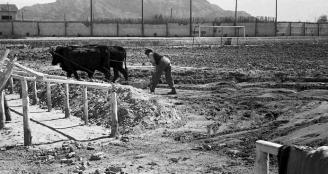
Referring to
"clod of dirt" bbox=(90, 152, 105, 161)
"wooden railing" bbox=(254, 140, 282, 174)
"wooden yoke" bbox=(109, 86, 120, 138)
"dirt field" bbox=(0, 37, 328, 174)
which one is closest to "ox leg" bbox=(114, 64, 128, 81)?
"dirt field" bbox=(0, 37, 328, 174)

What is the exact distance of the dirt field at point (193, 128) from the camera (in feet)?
26.3

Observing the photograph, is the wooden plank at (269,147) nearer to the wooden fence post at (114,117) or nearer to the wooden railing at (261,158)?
the wooden railing at (261,158)

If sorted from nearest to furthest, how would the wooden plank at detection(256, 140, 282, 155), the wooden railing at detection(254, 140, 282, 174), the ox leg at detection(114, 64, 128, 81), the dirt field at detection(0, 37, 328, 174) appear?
1. the wooden plank at detection(256, 140, 282, 155)
2. the wooden railing at detection(254, 140, 282, 174)
3. the dirt field at detection(0, 37, 328, 174)
4. the ox leg at detection(114, 64, 128, 81)

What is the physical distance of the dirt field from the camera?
802cm

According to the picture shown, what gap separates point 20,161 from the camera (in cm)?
838

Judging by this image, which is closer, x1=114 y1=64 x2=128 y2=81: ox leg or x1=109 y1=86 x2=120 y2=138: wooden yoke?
x1=109 y1=86 x2=120 y2=138: wooden yoke

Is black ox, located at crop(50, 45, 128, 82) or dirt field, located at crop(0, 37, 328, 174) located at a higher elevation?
black ox, located at crop(50, 45, 128, 82)

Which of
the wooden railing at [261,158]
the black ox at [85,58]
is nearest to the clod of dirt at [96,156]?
the wooden railing at [261,158]

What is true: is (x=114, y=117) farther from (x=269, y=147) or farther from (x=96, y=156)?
(x=269, y=147)

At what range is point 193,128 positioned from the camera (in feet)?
35.3

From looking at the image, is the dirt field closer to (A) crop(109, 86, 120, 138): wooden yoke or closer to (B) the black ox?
(A) crop(109, 86, 120, 138): wooden yoke

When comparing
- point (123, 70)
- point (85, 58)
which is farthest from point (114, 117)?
point (123, 70)

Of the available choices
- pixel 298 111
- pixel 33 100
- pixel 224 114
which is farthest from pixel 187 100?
pixel 33 100

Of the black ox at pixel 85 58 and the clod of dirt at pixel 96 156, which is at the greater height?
the black ox at pixel 85 58
